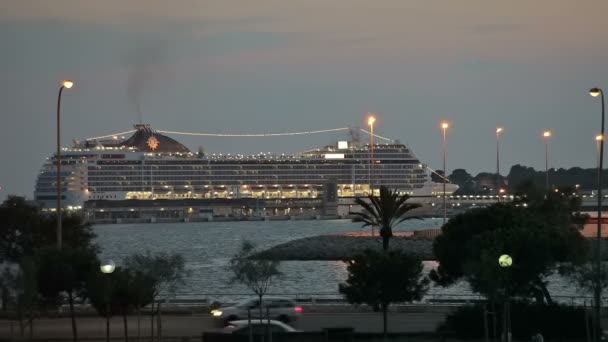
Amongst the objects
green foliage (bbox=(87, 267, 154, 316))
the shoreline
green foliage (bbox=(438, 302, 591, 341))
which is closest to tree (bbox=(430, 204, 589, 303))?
green foliage (bbox=(438, 302, 591, 341))

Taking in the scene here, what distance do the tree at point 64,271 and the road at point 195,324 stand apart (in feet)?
4.64

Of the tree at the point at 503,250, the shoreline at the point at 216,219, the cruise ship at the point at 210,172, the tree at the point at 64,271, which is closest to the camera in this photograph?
the tree at the point at 503,250

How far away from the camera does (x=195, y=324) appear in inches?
1089

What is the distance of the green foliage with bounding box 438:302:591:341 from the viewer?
24.6 meters

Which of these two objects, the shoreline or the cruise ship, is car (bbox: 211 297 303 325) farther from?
the shoreline

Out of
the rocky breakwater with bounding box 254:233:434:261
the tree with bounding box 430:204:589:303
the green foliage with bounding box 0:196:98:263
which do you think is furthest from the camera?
Answer: the rocky breakwater with bounding box 254:233:434:261

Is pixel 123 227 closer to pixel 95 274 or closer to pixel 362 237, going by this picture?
pixel 362 237

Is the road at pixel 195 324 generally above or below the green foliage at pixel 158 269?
below

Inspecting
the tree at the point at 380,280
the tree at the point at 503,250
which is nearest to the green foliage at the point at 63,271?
the tree at the point at 380,280

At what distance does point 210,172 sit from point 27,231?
104 meters

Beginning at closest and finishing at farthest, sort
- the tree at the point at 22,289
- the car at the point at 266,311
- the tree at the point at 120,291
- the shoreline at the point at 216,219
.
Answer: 1. the tree at the point at 22,289
2. the tree at the point at 120,291
3. the car at the point at 266,311
4. the shoreline at the point at 216,219

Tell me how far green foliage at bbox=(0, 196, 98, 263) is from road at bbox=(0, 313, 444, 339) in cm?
787

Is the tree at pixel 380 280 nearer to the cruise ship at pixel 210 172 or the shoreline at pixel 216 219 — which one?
the cruise ship at pixel 210 172

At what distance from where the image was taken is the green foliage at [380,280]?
82.1 feet
